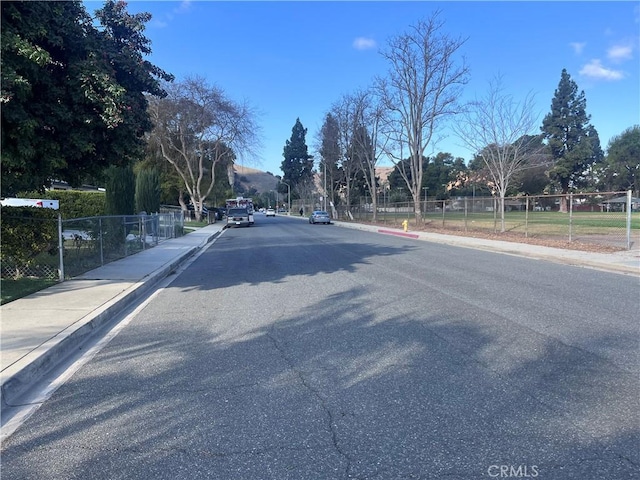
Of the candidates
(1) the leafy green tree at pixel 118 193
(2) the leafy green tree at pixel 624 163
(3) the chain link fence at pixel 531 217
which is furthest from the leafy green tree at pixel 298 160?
(1) the leafy green tree at pixel 118 193

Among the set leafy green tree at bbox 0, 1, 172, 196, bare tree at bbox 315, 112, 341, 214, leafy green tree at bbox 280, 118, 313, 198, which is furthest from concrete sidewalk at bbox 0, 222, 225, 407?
leafy green tree at bbox 280, 118, 313, 198

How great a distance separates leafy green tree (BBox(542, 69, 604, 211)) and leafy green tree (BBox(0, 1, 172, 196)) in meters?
72.3

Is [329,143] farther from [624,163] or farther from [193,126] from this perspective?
[624,163]

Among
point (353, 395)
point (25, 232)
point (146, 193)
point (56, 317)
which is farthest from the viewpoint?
point (146, 193)

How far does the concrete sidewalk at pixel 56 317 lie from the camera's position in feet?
15.7

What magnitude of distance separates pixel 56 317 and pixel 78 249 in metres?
5.61

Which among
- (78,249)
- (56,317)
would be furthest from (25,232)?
(56,317)

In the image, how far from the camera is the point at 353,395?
14.1ft

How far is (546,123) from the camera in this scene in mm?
72875

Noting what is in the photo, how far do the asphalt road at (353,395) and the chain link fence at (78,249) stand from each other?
3.45m

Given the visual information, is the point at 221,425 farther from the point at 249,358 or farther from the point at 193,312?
the point at 193,312

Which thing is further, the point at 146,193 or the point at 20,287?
the point at 146,193

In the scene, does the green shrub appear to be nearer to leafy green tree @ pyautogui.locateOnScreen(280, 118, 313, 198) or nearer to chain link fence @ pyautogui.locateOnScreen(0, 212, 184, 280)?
chain link fence @ pyautogui.locateOnScreen(0, 212, 184, 280)

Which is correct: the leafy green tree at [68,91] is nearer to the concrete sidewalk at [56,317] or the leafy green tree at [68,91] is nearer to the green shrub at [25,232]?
the green shrub at [25,232]
